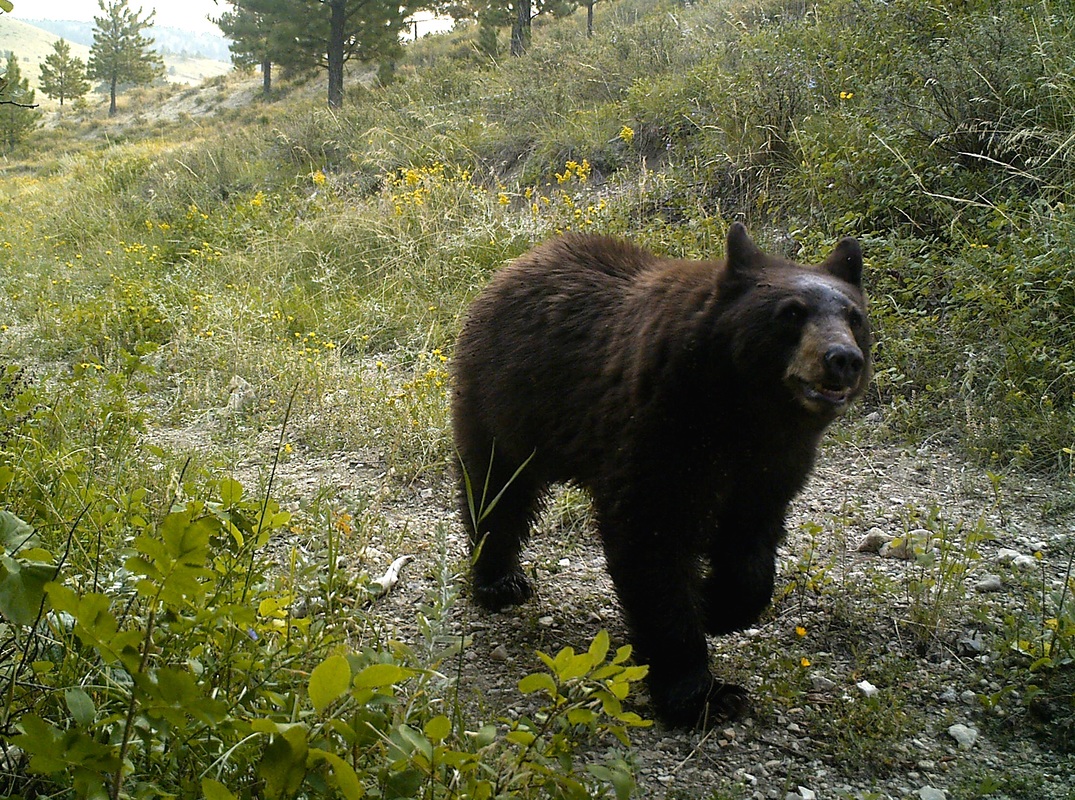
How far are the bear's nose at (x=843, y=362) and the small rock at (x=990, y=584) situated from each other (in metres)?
1.38

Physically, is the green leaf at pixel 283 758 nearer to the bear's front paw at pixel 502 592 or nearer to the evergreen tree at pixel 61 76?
the bear's front paw at pixel 502 592

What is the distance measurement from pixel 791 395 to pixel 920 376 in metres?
2.63

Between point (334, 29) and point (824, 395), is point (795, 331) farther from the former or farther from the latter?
point (334, 29)

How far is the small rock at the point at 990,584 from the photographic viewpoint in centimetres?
346

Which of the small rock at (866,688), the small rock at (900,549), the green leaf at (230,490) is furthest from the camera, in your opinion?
the small rock at (900,549)

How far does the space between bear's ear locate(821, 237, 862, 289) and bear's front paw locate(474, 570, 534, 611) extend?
170cm

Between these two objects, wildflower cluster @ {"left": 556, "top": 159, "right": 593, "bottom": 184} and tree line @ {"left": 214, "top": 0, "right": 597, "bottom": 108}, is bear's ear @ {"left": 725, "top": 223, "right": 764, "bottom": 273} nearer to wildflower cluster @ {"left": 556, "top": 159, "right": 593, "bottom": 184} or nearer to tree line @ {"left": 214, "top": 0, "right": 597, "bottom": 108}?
wildflower cluster @ {"left": 556, "top": 159, "right": 593, "bottom": 184}

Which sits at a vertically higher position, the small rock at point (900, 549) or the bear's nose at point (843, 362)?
the bear's nose at point (843, 362)

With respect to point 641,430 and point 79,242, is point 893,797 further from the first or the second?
point 79,242

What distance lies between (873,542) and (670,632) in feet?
4.90

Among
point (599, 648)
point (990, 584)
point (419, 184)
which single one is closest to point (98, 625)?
point (599, 648)

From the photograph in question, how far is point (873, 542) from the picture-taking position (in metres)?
3.88

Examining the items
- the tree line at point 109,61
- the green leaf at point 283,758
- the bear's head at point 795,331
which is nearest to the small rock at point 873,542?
the bear's head at point 795,331

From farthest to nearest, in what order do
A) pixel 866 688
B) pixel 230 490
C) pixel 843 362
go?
pixel 866 688
pixel 843 362
pixel 230 490
